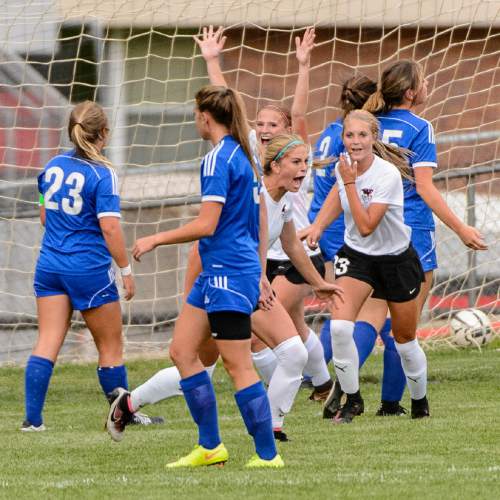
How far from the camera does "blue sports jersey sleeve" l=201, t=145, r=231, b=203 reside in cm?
590

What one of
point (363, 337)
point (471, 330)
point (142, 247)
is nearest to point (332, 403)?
point (363, 337)

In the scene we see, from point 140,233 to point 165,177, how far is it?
1.75ft

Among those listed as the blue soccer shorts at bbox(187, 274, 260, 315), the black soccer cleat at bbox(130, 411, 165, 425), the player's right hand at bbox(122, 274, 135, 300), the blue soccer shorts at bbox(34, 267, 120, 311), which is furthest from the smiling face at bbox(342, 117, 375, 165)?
the black soccer cleat at bbox(130, 411, 165, 425)

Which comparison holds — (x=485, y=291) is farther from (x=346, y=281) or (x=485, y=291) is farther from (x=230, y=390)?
(x=346, y=281)

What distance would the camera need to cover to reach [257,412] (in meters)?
6.02

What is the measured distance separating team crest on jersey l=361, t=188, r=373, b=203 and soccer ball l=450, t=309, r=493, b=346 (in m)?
4.29

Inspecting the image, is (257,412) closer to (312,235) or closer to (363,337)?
(312,235)

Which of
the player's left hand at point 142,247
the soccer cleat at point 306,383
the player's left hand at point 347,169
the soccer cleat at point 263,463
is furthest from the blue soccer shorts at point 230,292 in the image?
the soccer cleat at point 306,383

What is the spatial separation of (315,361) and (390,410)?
753mm

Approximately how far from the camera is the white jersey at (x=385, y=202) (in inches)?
300

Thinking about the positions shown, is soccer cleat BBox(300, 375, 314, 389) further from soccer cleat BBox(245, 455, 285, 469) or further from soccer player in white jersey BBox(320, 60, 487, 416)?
soccer cleat BBox(245, 455, 285, 469)

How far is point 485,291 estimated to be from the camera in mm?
12672

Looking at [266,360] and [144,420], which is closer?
[266,360]

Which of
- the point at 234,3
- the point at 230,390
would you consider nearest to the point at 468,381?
the point at 230,390
